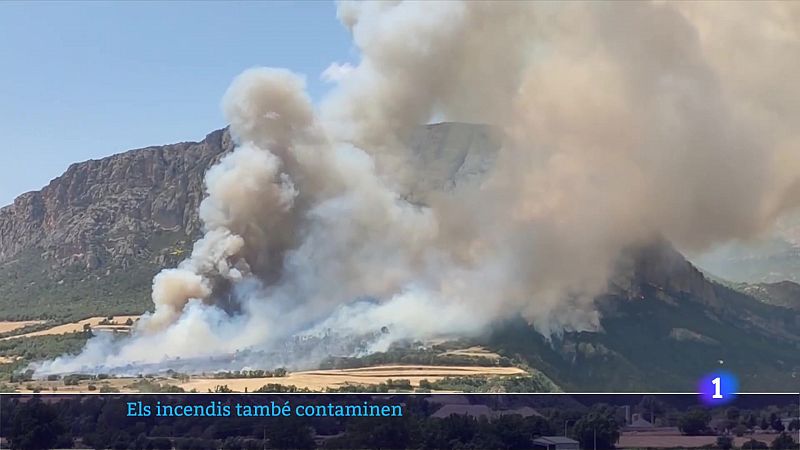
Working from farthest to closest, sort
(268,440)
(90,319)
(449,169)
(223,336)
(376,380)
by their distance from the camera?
(449,169), (90,319), (223,336), (376,380), (268,440)

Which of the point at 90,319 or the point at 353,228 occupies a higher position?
the point at 353,228

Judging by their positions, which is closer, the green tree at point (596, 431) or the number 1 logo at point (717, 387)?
the green tree at point (596, 431)

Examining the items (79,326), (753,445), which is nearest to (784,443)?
(753,445)

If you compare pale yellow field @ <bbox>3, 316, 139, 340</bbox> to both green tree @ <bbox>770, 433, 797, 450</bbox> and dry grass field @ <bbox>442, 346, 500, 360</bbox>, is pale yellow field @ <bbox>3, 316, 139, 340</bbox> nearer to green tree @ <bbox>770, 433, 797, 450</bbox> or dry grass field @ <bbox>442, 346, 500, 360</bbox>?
dry grass field @ <bbox>442, 346, 500, 360</bbox>

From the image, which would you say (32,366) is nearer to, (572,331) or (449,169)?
(572,331)

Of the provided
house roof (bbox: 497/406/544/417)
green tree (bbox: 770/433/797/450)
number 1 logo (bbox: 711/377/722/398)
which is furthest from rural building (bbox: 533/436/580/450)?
number 1 logo (bbox: 711/377/722/398)

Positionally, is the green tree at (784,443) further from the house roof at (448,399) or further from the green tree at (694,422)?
the house roof at (448,399)

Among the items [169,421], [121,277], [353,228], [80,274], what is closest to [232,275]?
[353,228]

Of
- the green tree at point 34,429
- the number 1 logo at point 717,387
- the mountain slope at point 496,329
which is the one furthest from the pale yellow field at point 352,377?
the green tree at point 34,429
